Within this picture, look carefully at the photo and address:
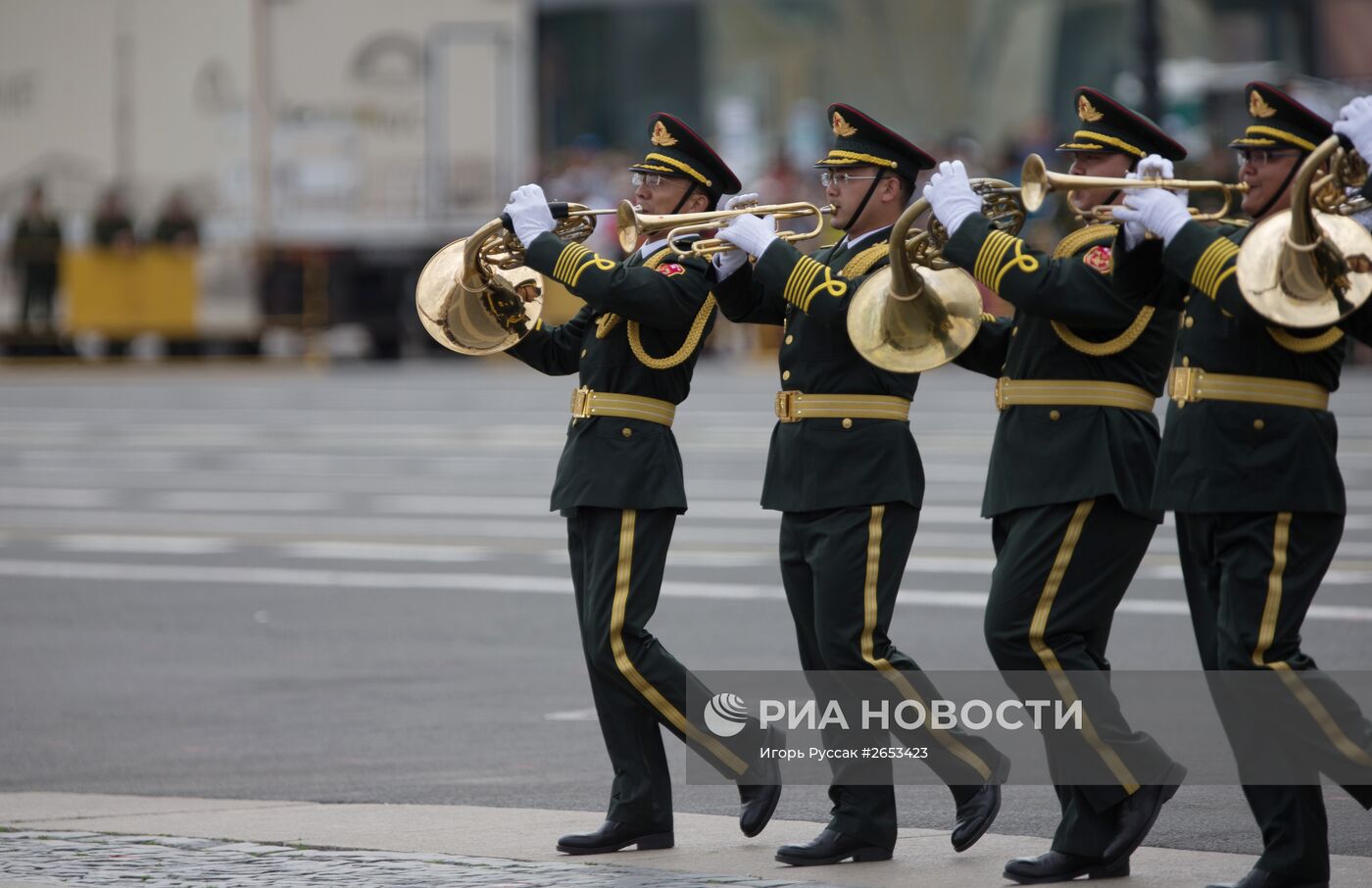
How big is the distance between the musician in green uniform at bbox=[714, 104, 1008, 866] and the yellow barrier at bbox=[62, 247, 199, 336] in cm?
2552

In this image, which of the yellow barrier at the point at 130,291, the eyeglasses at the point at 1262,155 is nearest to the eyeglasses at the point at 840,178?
the eyeglasses at the point at 1262,155

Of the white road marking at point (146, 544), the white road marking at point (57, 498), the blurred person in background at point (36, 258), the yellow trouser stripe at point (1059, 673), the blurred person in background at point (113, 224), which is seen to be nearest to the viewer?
the yellow trouser stripe at point (1059, 673)

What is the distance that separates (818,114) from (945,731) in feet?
81.8

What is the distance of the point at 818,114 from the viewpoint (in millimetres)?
31328

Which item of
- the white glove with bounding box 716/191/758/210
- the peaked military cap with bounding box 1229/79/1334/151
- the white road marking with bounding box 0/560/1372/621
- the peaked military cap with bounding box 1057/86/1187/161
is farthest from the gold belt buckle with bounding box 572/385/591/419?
the white road marking with bounding box 0/560/1372/621

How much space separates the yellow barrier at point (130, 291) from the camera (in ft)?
105

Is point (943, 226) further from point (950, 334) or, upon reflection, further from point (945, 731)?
point (945, 731)

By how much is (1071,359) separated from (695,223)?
1.19 m

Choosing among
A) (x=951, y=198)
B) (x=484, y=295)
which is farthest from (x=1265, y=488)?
(x=484, y=295)

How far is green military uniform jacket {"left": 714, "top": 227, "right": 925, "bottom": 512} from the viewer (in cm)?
697

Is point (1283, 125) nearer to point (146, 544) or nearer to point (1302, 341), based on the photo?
point (1302, 341)

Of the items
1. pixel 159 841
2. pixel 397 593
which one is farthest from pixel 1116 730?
pixel 397 593

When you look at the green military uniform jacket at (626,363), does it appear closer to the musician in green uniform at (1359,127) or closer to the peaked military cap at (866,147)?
the peaked military cap at (866,147)

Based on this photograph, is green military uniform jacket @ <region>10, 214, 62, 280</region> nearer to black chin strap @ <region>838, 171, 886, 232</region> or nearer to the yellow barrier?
the yellow barrier
